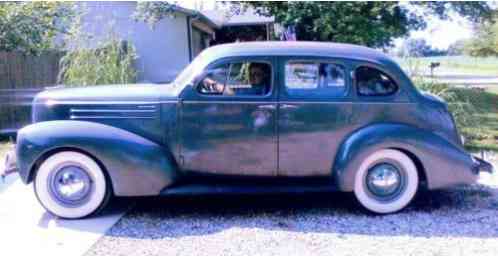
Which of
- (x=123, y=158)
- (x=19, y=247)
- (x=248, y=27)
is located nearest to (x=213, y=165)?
(x=123, y=158)

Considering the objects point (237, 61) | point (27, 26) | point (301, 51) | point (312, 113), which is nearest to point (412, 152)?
point (312, 113)

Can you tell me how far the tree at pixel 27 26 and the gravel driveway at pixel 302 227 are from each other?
6235 mm

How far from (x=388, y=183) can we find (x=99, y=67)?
581 centimetres

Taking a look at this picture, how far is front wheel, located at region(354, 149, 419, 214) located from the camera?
4992 mm

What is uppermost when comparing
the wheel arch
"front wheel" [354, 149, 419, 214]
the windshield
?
the windshield

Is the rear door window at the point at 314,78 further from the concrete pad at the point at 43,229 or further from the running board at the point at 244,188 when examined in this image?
the concrete pad at the point at 43,229

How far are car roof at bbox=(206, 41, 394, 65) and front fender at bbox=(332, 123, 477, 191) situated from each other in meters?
0.71

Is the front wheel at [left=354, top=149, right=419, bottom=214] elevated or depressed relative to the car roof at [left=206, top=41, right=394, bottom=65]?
depressed

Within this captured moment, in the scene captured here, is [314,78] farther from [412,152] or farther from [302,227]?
[302,227]

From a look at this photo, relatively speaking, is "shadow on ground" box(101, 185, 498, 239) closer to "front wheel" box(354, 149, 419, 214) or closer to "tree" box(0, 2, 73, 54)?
"front wheel" box(354, 149, 419, 214)

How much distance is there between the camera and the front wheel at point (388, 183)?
499 centimetres

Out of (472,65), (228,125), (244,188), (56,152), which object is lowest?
(244,188)

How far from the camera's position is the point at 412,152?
16.2 ft

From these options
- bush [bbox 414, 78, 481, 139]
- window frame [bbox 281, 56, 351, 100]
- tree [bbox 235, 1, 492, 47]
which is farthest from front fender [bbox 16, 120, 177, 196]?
tree [bbox 235, 1, 492, 47]
